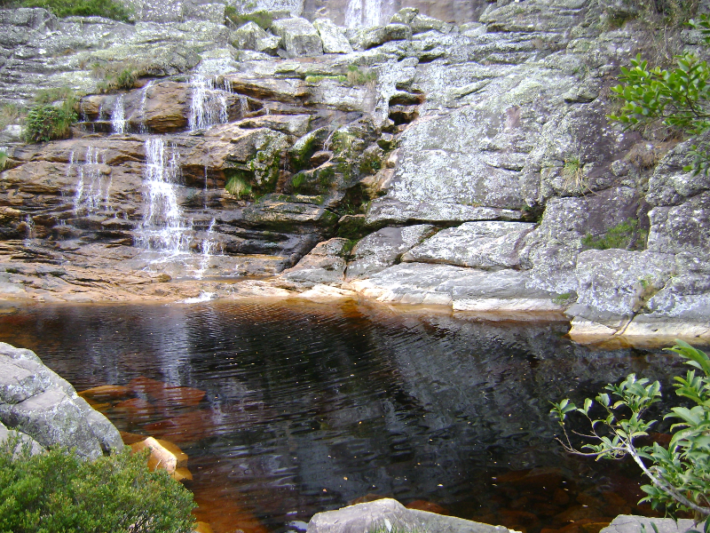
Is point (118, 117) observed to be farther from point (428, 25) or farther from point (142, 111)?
point (428, 25)

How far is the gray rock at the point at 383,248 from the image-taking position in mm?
14164

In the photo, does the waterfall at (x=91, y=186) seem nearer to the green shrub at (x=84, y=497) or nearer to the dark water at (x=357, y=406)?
the dark water at (x=357, y=406)

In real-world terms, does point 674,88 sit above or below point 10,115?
below

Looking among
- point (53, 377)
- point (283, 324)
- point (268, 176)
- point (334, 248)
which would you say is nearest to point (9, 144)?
point (268, 176)

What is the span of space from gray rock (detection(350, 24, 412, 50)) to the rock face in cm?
2129

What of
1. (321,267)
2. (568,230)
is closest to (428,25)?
(321,267)

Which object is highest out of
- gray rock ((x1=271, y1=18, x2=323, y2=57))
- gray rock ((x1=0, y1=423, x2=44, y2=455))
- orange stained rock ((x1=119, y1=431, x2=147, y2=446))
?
gray rock ((x1=271, y1=18, x2=323, y2=57))

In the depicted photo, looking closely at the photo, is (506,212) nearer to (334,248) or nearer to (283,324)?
(334,248)

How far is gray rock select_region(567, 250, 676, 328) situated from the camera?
30.6 ft

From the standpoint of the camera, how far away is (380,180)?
52.1ft

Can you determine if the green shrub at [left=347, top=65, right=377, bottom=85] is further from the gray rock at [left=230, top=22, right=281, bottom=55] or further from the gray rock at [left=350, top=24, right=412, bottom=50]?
the gray rock at [left=230, top=22, right=281, bottom=55]

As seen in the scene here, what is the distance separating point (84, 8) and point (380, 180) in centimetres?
1902

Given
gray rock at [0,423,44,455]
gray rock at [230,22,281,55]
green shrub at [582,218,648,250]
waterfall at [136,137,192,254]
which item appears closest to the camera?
gray rock at [0,423,44,455]

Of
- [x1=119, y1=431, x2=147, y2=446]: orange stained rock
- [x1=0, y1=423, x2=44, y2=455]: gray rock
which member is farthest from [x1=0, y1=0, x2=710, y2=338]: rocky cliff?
[x1=0, y1=423, x2=44, y2=455]: gray rock
